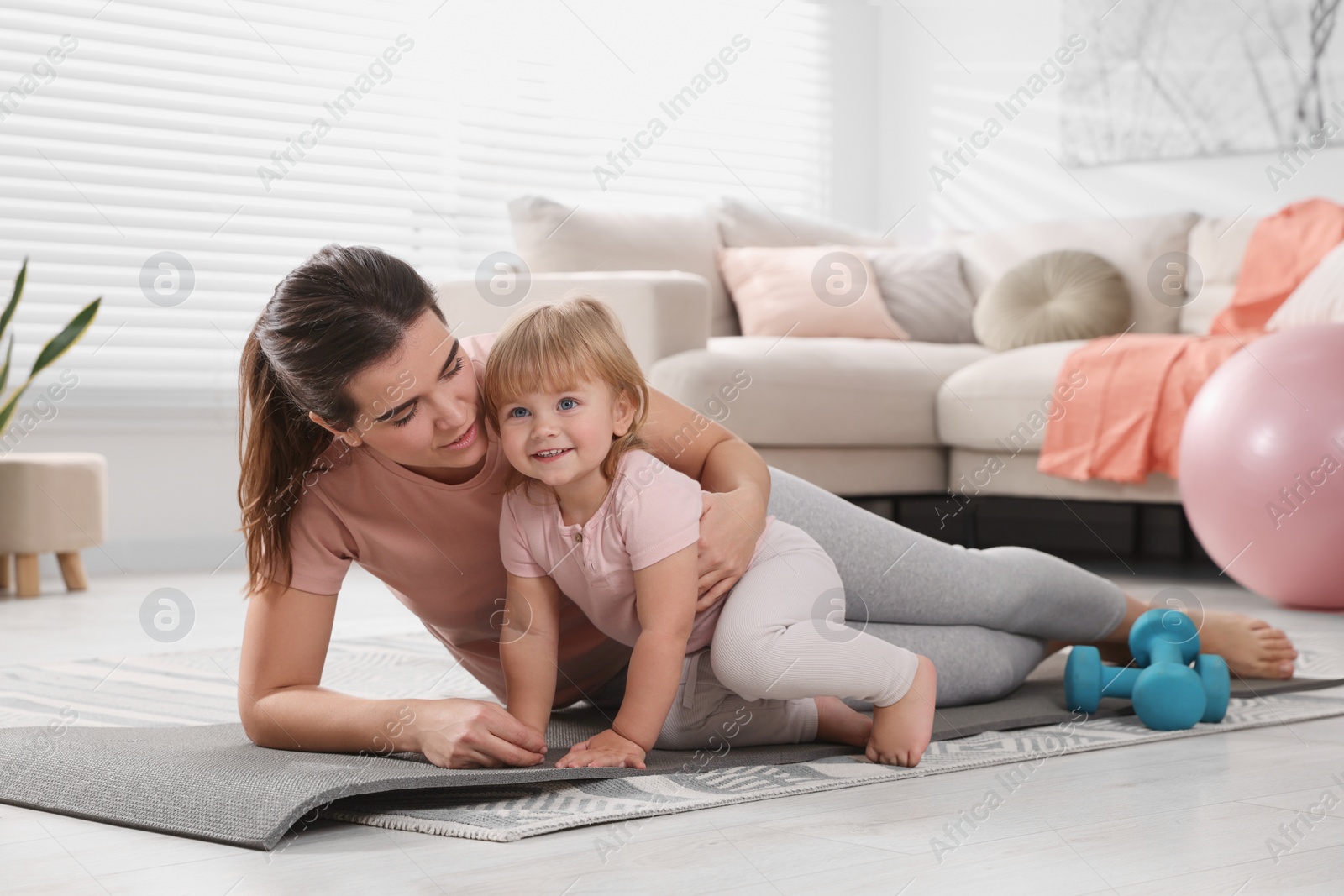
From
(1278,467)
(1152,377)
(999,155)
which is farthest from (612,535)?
(999,155)

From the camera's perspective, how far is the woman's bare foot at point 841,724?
1.33 m

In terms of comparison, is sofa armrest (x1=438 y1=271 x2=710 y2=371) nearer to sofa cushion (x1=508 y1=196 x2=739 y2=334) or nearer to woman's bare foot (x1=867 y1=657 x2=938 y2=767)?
sofa cushion (x1=508 y1=196 x2=739 y2=334)

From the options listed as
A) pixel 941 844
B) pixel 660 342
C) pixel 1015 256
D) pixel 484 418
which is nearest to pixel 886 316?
pixel 1015 256

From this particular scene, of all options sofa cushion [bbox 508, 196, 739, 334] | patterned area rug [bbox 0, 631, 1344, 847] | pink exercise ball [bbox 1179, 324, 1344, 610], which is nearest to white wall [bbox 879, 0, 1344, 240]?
sofa cushion [bbox 508, 196, 739, 334]

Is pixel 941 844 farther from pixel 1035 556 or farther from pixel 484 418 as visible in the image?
pixel 1035 556

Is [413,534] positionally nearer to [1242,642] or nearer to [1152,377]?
[1242,642]

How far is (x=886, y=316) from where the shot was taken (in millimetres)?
3523

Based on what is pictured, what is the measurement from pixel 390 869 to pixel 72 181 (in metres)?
2.95

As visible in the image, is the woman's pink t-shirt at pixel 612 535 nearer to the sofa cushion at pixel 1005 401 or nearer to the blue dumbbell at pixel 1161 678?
the blue dumbbell at pixel 1161 678

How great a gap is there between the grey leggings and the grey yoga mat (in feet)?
0.26

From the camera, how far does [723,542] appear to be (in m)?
1.23

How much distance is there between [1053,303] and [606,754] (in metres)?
2.56

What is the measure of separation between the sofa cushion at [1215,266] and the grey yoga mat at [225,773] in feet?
7.13

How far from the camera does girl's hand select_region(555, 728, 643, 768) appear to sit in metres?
1.15
